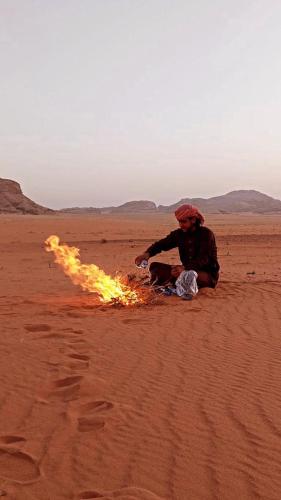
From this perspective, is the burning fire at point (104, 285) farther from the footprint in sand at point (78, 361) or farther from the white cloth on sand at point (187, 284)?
the footprint in sand at point (78, 361)

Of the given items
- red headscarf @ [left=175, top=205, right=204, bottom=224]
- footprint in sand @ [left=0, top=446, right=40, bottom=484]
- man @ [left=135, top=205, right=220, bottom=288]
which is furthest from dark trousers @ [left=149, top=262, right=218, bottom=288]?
footprint in sand @ [left=0, top=446, right=40, bottom=484]

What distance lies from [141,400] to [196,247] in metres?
4.57

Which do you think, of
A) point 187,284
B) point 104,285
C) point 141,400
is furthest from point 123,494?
point 187,284

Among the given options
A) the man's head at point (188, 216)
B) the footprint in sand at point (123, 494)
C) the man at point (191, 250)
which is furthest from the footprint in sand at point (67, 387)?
the man's head at point (188, 216)

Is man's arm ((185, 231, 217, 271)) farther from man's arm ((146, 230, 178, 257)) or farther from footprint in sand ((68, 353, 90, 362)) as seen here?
footprint in sand ((68, 353, 90, 362))

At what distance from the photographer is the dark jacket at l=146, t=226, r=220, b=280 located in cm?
819

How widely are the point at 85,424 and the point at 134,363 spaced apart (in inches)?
58.9

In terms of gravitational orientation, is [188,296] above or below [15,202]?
below

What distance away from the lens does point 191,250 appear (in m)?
8.35

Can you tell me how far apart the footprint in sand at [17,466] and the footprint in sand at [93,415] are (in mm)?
500

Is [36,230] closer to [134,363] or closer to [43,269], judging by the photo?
[43,269]

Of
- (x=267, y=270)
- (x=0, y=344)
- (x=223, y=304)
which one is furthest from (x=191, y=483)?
(x=267, y=270)

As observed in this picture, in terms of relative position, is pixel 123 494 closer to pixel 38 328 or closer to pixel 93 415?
pixel 93 415

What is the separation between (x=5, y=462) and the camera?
119 inches
